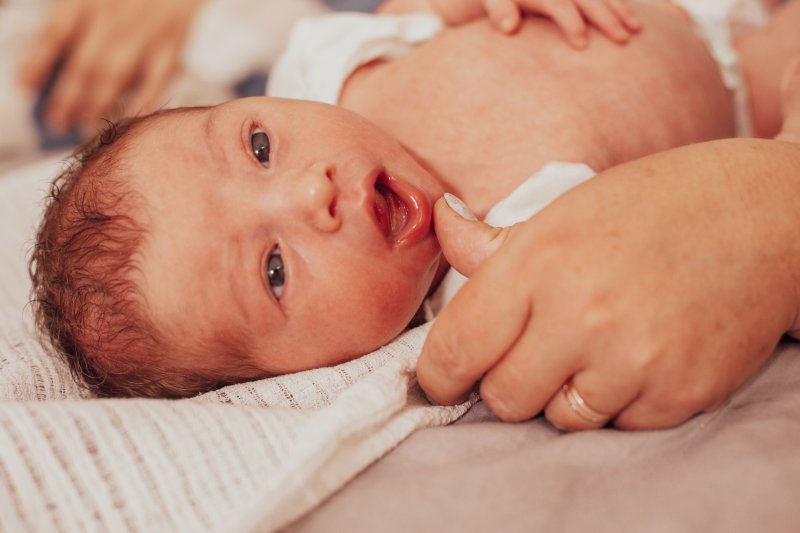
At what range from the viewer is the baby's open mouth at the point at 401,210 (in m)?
0.97

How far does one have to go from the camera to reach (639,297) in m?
0.68

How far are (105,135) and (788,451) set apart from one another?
1.02 m

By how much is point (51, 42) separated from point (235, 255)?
1255 mm

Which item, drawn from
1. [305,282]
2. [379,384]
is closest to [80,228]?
[305,282]

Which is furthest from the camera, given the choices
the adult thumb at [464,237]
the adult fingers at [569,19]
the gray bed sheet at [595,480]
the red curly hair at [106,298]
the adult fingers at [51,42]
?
the adult fingers at [51,42]

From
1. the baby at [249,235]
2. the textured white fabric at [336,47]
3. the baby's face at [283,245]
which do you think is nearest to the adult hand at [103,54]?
the textured white fabric at [336,47]

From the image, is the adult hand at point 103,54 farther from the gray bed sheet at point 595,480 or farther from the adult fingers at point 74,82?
the gray bed sheet at point 595,480

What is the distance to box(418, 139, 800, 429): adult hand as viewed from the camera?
2.26ft

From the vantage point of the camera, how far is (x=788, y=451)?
68 centimetres

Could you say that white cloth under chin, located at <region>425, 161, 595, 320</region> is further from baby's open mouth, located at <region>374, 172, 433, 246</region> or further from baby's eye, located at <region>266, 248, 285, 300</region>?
baby's eye, located at <region>266, 248, 285, 300</region>

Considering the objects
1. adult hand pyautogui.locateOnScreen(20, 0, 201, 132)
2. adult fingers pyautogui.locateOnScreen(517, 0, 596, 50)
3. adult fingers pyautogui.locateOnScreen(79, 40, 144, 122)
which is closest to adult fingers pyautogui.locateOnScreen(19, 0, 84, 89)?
adult hand pyautogui.locateOnScreen(20, 0, 201, 132)

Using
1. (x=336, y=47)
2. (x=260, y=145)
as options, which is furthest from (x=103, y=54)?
(x=260, y=145)

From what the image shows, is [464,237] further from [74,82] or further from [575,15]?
[74,82]

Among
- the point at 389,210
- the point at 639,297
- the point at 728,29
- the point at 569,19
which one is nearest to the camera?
the point at 639,297
